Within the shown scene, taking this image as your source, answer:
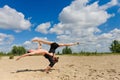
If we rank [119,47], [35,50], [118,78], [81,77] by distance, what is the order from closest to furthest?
1. [118,78]
2. [81,77]
3. [35,50]
4. [119,47]

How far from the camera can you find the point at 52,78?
10.0 meters

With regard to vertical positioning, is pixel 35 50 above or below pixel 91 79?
above

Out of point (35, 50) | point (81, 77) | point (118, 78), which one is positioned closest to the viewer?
point (118, 78)

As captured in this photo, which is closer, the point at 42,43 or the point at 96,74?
the point at 96,74

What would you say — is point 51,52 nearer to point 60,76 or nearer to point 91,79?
point 60,76

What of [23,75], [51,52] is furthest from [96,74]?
[23,75]

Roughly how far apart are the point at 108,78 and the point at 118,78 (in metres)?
0.39

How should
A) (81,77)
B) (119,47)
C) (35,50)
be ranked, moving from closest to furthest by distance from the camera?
(81,77), (35,50), (119,47)

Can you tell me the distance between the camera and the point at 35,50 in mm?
10820

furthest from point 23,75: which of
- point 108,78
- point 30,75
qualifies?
point 108,78

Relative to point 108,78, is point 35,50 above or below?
above

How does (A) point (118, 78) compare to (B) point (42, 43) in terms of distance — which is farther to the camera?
(B) point (42, 43)

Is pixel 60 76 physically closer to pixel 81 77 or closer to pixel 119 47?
pixel 81 77

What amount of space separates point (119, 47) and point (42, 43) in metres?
60.8
